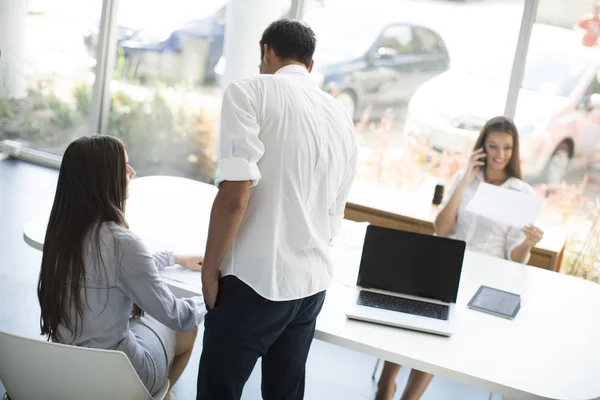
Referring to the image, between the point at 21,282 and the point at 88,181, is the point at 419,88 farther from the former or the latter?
the point at 88,181

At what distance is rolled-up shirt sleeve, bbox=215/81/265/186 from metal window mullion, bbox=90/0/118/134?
4.30m

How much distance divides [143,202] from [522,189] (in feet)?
5.79

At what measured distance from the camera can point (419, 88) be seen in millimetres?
5039

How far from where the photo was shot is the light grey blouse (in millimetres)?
2119

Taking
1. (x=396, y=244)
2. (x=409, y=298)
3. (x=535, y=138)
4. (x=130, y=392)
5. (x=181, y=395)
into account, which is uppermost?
(x=535, y=138)

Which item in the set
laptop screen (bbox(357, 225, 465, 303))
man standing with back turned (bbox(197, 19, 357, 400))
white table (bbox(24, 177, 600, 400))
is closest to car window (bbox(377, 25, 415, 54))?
white table (bbox(24, 177, 600, 400))

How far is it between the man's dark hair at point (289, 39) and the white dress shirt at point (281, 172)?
0.15ft

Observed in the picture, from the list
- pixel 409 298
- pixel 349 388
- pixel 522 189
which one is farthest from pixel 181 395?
pixel 522 189

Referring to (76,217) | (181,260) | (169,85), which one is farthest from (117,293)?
(169,85)

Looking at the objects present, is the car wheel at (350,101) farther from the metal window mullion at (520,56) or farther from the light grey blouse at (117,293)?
the light grey blouse at (117,293)

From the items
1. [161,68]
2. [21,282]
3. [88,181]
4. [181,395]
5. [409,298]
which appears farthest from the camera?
[161,68]

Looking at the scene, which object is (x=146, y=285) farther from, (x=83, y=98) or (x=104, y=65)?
(x=83, y=98)

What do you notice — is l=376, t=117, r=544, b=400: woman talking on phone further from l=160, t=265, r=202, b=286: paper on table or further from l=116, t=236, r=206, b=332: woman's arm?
l=116, t=236, r=206, b=332: woman's arm

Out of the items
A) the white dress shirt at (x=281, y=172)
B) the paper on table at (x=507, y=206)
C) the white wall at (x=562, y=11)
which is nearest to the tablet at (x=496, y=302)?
the paper on table at (x=507, y=206)
